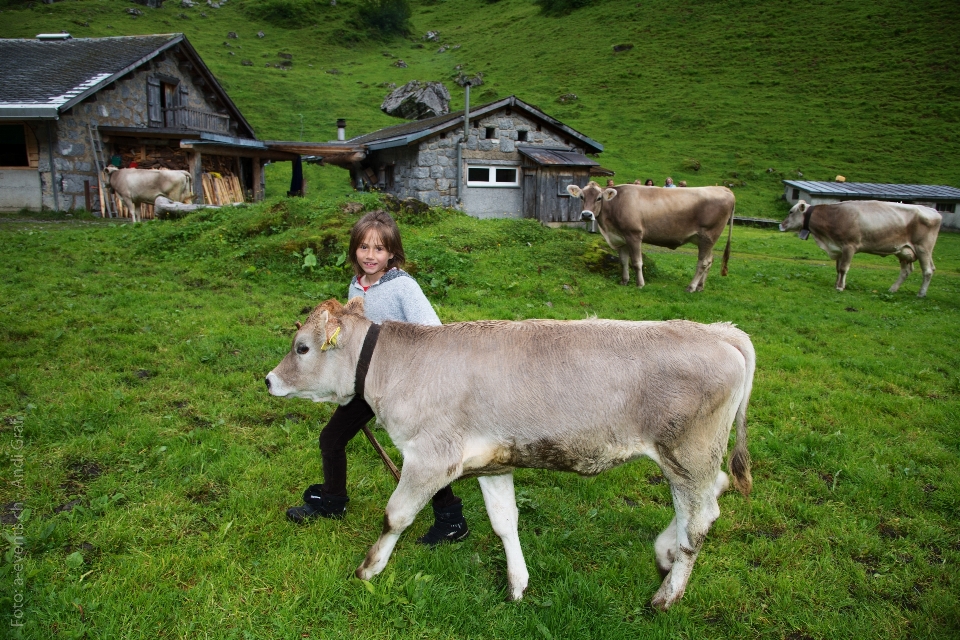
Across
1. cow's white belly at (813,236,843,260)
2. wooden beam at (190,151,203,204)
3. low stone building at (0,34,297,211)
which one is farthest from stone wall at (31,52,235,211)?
cow's white belly at (813,236,843,260)

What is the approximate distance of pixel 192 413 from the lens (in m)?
5.37

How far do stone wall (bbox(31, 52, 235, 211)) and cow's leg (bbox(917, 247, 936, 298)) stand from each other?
24.8m

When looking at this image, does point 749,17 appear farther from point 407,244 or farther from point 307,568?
point 307,568

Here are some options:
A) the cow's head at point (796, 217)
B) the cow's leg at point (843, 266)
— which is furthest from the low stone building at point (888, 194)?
the cow's leg at point (843, 266)

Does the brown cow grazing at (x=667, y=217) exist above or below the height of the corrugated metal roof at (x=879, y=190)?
below

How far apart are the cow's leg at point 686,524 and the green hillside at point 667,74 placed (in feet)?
96.3

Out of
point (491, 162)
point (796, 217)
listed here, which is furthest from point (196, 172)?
point (796, 217)

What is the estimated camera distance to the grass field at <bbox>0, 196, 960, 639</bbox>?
323cm

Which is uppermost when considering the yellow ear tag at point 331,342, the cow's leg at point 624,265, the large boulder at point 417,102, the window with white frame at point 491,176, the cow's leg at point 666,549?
the large boulder at point 417,102

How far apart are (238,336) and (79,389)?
1964 mm

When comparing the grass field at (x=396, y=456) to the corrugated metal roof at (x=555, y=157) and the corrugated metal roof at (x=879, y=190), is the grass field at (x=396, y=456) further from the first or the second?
the corrugated metal roof at (x=879, y=190)

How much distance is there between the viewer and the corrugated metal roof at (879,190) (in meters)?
30.5

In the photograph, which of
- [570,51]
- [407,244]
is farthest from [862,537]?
[570,51]

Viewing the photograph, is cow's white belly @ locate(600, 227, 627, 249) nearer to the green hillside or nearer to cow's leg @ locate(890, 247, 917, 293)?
cow's leg @ locate(890, 247, 917, 293)
